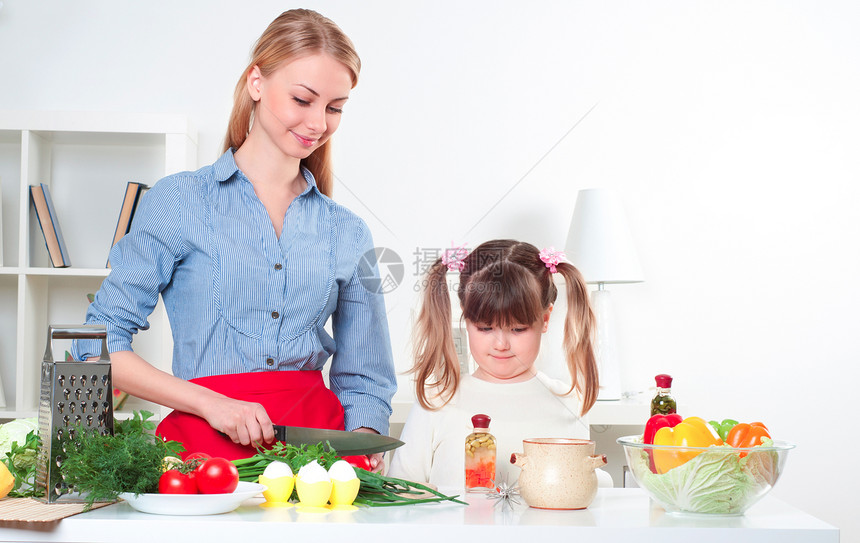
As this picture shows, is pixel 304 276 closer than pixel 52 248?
Yes

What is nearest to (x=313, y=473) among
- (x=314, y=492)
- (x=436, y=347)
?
(x=314, y=492)

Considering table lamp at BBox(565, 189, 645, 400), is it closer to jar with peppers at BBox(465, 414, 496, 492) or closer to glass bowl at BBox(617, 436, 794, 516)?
jar with peppers at BBox(465, 414, 496, 492)

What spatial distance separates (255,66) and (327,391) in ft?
1.79

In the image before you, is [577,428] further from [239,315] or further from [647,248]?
[647,248]

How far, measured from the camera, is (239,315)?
4.25 ft

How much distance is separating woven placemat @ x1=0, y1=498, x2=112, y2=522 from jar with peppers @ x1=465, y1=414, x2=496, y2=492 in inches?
18.5

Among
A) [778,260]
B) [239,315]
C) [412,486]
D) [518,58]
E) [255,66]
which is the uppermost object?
[518,58]

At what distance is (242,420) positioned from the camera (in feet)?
3.83

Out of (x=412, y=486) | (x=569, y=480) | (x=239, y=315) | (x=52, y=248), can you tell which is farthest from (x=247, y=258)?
(x=52, y=248)

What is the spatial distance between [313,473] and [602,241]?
1.43m

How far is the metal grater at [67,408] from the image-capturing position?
90 centimetres

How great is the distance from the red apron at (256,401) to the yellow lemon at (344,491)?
12.0 inches

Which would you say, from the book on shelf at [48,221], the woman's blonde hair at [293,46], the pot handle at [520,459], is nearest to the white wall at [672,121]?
the book on shelf at [48,221]

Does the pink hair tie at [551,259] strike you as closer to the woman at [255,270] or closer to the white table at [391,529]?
the woman at [255,270]
